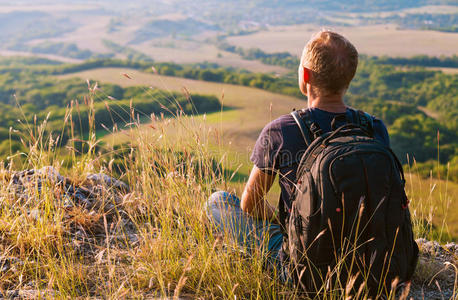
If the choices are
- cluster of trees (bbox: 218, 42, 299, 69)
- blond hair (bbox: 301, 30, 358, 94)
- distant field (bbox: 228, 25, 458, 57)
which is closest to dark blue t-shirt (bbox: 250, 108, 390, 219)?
blond hair (bbox: 301, 30, 358, 94)

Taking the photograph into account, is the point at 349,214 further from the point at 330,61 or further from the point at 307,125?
the point at 330,61

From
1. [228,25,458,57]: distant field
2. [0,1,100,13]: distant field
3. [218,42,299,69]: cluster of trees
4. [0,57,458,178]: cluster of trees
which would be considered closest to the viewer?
[0,57,458,178]: cluster of trees

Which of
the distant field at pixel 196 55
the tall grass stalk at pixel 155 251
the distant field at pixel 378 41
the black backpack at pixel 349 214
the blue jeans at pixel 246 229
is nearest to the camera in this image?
the black backpack at pixel 349 214

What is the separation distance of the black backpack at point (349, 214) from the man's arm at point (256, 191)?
0.20m

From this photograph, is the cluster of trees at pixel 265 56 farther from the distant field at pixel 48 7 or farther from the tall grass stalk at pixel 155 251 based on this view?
the distant field at pixel 48 7

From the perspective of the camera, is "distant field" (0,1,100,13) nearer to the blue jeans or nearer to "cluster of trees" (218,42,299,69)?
"cluster of trees" (218,42,299,69)

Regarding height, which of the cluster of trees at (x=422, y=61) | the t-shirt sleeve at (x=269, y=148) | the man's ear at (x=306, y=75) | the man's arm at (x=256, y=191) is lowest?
the cluster of trees at (x=422, y=61)

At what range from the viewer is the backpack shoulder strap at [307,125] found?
5.60ft

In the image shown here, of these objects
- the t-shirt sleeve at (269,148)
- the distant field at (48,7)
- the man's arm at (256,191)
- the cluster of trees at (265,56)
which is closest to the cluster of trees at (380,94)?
the cluster of trees at (265,56)

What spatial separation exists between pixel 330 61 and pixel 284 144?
0.44 metres

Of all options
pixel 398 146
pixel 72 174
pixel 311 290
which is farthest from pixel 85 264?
pixel 398 146

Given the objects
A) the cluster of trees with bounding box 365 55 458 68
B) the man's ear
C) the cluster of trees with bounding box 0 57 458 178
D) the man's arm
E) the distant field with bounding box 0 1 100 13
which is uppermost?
the distant field with bounding box 0 1 100 13

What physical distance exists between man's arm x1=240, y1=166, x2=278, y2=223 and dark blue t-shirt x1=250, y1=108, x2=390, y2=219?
0.05 meters

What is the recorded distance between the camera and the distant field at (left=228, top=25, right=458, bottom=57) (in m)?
75.8
